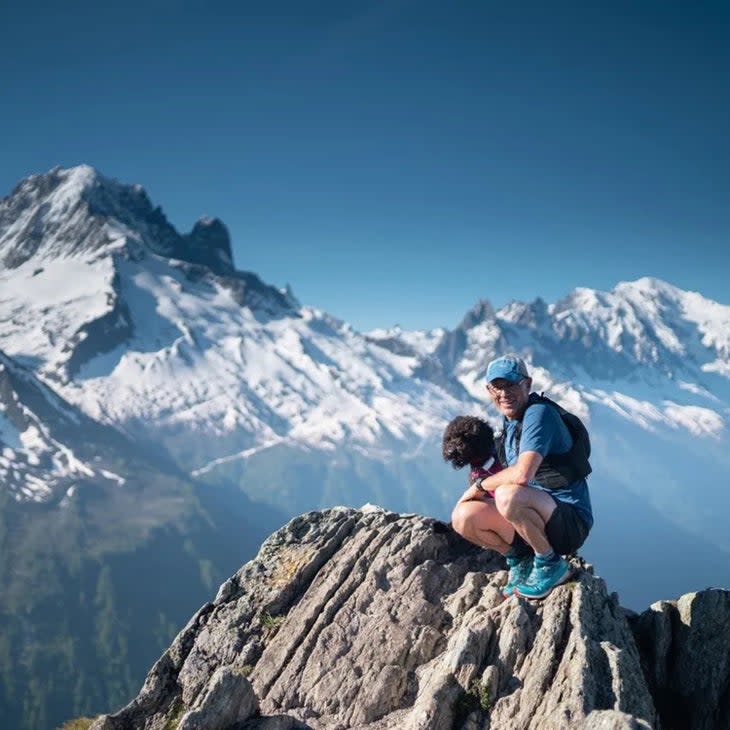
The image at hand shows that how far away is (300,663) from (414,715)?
3474mm

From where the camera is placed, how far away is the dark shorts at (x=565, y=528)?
44.1ft

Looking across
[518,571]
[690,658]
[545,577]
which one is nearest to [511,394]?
[545,577]

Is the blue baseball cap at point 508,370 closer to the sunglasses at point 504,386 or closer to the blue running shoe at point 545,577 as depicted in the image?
the sunglasses at point 504,386

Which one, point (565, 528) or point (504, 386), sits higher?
point (504, 386)

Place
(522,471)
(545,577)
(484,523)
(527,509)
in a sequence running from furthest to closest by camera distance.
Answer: (484,523) → (545,577) → (527,509) → (522,471)

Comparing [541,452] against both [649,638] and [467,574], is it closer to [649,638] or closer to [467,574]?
[467,574]

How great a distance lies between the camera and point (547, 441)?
516 inches

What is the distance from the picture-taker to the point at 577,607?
44.0 feet

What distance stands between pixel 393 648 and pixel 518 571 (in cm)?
324

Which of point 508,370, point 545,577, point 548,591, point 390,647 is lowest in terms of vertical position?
point 390,647

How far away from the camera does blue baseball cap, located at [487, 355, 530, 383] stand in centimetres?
1362

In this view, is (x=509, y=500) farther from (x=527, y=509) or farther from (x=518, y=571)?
(x=518, y=571)

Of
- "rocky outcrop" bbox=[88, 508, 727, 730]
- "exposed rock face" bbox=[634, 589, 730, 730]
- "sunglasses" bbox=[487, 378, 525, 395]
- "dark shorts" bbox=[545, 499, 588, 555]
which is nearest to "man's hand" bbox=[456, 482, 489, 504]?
"dark shorts" bbox=[545, 499, 588, 555]

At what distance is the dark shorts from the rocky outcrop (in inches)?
44.5
